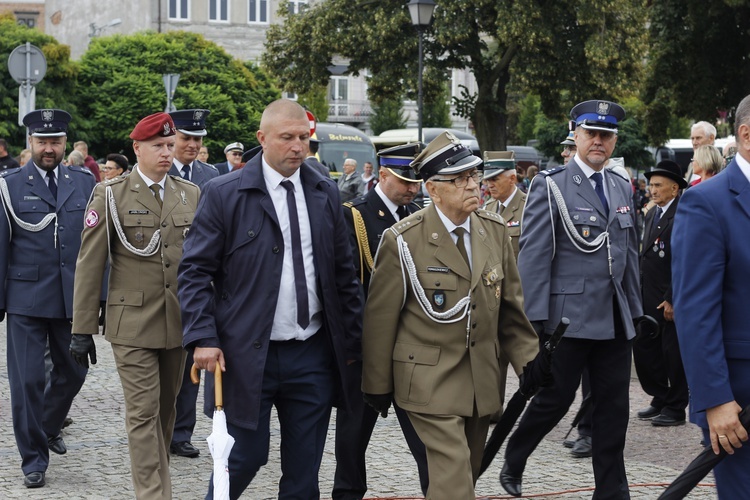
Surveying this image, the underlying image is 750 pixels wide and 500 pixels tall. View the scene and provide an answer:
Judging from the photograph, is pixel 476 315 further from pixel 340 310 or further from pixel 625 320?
pixel 625 320

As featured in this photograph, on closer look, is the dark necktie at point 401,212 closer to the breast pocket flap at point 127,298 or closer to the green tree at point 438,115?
the breast pocket flap at point 127,298

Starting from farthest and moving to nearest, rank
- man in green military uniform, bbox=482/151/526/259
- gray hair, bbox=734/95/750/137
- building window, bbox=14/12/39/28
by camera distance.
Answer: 1. building window, bbox=14/12/39/28
2. man in green military uniform, bbox=482/151/526/259
3. gray hair, bbox=734/95/750/137

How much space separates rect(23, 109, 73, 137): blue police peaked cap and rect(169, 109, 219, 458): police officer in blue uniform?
71 cm

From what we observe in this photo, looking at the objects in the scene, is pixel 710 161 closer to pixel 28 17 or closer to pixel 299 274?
pixel 299 274

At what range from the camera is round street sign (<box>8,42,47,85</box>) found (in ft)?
55.1

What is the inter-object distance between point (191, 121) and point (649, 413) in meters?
4.23

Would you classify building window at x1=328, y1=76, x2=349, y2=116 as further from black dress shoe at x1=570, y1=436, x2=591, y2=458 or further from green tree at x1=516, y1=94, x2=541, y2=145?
black dress shoe at x1=570, y1=436, x2=591, y2=458

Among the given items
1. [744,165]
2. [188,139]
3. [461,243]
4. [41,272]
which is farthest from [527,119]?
[744,165]

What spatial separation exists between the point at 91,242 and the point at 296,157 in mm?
1827

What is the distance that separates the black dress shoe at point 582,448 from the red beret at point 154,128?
3407 mm

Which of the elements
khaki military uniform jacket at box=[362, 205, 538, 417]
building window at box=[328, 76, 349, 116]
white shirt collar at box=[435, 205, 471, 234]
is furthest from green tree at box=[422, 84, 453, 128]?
khaki military uniform jacket at box=[362, 205, 538, 417]

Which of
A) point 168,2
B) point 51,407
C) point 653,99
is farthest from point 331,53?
point 168,2

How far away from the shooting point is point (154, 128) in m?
6.61

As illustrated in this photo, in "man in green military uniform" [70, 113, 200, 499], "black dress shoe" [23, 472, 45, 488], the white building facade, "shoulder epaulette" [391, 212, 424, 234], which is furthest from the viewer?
the white building facade
